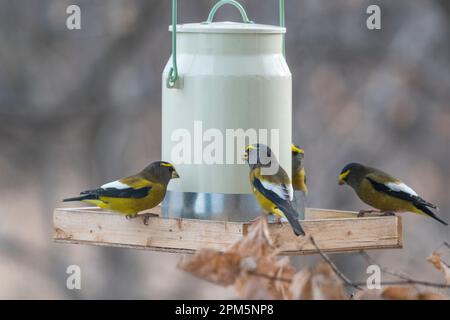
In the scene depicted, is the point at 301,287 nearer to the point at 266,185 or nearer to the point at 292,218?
the point at 292,218

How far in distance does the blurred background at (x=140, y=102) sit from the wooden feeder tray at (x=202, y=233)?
499 cm

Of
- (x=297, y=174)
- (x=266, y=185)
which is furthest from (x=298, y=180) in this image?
(x=266, y=185)

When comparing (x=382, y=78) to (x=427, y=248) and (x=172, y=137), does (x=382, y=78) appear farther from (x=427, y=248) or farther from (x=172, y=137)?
(x=172, y=137)

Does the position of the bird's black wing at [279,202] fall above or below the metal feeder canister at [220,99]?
below

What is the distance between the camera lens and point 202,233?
201 inches

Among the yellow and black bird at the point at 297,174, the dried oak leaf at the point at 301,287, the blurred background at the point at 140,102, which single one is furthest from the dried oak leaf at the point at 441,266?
the blurred background at the point at 140,102

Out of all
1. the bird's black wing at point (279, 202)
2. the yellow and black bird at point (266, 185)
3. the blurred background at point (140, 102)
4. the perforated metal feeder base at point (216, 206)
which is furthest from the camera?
the blurred background at point (140, 102)

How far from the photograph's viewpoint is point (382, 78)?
36.3 ft

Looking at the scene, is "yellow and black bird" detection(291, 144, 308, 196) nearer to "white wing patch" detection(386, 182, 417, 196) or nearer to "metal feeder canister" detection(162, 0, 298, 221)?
"white wing patch" detection(386, 182, 417, 196)

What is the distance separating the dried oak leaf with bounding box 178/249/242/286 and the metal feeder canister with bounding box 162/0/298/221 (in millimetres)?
2217

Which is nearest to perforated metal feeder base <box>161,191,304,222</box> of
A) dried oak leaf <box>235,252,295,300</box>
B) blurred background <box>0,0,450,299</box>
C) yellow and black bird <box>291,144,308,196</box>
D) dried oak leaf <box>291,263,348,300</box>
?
yellow and black bird <box>291,144,308,196</box>

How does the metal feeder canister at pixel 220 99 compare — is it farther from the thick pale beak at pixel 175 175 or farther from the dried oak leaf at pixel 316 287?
the dried oak leaf at pixel 316 287

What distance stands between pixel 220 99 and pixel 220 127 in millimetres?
128

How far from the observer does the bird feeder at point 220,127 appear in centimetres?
539
